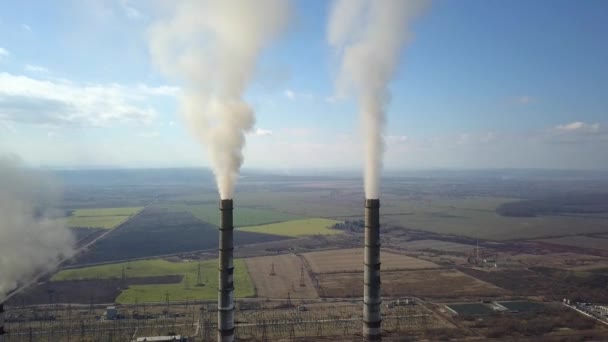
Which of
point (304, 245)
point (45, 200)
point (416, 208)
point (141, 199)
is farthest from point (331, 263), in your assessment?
point (141, 199)

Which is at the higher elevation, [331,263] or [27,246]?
[27,246]

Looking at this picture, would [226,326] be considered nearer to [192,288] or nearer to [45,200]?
[45,200]

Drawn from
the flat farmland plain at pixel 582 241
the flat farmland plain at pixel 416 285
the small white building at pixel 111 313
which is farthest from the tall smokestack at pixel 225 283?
the flat farmland plain at pixel 582 241

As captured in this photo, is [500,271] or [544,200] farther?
[544,200]

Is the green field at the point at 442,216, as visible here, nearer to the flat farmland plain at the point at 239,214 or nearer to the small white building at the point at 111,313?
the flat farmland plain at the point at 239,214

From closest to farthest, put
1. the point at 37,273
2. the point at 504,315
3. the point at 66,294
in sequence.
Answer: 1. the point at 37,273
2. the point at 504,315
3. the point at 66,294

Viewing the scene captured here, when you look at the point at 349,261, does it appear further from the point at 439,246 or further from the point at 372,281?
the point at 372,281
